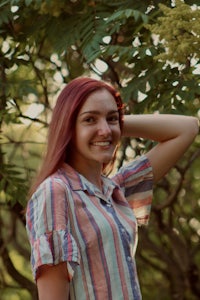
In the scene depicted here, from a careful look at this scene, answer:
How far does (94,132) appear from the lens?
2568 millimetres

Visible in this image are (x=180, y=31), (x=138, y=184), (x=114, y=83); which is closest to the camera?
(x=138, y=184)

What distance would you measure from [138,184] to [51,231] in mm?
631

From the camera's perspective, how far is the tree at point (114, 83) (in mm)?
3686

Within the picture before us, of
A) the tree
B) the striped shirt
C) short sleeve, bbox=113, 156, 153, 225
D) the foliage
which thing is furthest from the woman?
the tree

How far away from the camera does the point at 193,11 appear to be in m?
3.36

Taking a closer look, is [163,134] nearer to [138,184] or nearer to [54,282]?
[138,184]

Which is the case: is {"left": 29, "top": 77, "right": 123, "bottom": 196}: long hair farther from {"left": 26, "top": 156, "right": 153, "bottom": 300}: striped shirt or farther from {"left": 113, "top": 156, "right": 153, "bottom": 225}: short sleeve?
{"left": 113, "top": 156, "right": 153, "bottom": 225}: short sleeve

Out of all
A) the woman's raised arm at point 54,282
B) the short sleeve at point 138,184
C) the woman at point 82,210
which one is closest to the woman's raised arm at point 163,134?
the short sleeve at point 138,184

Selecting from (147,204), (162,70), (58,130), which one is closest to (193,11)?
(162,70)

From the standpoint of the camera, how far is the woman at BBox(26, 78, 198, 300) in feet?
7.82

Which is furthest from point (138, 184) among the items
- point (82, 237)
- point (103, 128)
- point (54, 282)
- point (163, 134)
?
point (54, 282)

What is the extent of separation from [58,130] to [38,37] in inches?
75.0

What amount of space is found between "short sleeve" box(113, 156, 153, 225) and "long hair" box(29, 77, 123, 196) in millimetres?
394

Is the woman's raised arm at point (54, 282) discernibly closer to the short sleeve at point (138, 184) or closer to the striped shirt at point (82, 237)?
the striped shirt at point (82, 237)
